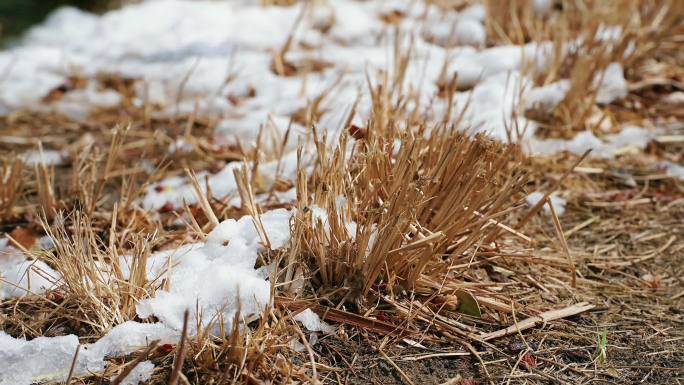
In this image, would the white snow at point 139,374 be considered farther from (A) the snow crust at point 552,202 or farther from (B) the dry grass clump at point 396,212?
(A) the snow crust at point 552,202

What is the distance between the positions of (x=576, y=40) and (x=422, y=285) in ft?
5.85

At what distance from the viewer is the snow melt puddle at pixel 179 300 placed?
1502mm

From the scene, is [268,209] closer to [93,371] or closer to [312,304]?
[312,304]

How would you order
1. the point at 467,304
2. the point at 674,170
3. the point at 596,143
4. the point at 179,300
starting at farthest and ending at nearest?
1. the point at 596,143
2. the point at 674,170
3. the point at 467,304
4. the point at 179,300

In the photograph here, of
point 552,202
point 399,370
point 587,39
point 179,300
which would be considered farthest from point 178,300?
point 587,39

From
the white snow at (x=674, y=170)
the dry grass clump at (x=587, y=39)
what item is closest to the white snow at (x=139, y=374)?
the dry grass clump at (x=587, y=39)

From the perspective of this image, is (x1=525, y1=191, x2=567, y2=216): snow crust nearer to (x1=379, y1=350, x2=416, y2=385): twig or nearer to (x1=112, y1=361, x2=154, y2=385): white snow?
(x1=379, y1=350, x2=416, y2=385): twig

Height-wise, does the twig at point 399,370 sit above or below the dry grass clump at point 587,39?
below

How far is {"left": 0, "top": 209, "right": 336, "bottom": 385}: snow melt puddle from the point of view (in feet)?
4.93

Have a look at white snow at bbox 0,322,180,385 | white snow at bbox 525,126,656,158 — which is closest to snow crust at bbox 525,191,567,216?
white snow at bbox 525,126,656,158

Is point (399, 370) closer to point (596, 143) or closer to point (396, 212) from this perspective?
point (396, 212)

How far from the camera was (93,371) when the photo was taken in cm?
149

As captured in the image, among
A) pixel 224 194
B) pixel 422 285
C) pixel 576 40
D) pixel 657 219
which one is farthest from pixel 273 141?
pixel 576 40

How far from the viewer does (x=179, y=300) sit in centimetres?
162
